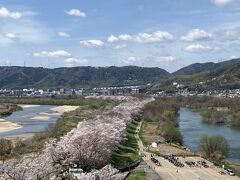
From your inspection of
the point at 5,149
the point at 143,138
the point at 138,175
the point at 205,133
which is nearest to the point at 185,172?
the point at 138,175

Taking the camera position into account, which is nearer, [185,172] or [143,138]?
[185,172]

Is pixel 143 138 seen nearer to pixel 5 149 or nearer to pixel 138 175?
pixel 5 149

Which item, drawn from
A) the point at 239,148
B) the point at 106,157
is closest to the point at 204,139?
the point at 239,148

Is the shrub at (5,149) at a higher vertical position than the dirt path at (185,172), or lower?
higher

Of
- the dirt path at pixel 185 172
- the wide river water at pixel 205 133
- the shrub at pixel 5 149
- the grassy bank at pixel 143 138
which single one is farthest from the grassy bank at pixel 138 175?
the grassy bank at pixel 143 138

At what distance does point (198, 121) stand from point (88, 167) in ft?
271

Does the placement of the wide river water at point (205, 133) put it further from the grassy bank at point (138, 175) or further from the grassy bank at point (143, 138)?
the grassy bank at point (138, 175)

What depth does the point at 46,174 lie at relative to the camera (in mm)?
31969

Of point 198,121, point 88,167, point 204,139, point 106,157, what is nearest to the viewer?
point 88,167

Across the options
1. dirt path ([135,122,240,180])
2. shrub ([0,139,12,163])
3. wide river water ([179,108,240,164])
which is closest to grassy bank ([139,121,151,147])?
wide river water ([179,108,240,164])

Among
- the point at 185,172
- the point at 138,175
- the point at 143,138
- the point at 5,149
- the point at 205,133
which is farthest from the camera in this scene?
the point at 205,133

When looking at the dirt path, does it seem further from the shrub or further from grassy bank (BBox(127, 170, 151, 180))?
the shrub

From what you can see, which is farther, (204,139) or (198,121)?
(198,121)

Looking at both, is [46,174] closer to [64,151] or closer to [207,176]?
[64,151]
